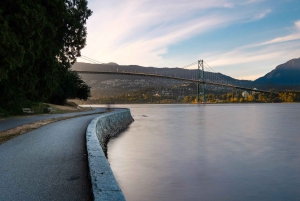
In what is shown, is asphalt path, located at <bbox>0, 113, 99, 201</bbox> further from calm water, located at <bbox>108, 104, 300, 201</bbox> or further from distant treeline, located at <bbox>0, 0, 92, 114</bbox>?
distant treeline, located at <bbox>0, 0, 92, 114</bbox>

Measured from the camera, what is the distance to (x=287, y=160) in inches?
426

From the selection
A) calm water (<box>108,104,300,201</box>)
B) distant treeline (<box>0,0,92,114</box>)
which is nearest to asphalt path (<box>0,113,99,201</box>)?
calm water (<box>108,104,300,201</box>)

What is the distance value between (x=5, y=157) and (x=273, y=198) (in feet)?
17.7

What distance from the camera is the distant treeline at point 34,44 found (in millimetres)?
12945

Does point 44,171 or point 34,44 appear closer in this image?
point 44,171

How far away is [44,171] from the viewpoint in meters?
5.11

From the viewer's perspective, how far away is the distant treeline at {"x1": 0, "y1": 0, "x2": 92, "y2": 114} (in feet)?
42.5

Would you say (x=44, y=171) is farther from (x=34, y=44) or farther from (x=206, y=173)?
(x=34, y=44)

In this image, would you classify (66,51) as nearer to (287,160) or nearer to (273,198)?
(287,160)

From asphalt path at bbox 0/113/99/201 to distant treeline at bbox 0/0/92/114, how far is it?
605cm

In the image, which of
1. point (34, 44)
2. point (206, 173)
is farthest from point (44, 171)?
point (34, 44)

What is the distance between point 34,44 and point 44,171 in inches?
459

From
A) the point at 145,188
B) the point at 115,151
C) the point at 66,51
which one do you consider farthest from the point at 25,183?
the point at 66,51

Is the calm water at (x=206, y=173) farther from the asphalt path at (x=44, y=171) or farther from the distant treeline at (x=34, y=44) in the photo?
the distant treeline at (x=34, y=44)
